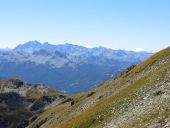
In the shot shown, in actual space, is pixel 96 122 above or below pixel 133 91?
below

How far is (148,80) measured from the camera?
Result: 61.2 metres

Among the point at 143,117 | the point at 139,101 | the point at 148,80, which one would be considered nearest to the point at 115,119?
the point at 139,101

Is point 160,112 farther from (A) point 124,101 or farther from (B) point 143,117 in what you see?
(A) point 124,101

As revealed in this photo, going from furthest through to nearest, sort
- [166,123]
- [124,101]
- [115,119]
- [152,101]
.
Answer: [124,101] < [115,119] < [152,101] < [166,123]

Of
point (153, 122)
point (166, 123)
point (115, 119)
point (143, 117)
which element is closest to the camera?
point (166, 123)

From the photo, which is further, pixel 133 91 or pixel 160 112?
pixel 133 91

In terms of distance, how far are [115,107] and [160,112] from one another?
17306 mm

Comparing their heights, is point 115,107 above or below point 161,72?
below

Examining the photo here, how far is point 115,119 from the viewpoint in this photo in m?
51.3

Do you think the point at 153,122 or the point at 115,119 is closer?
the point at 153,122

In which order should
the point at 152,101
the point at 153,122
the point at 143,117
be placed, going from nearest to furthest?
the point at 153,122 < the point at 143,117 < the point at 152,101

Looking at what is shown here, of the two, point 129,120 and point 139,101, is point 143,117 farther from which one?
point 139,101

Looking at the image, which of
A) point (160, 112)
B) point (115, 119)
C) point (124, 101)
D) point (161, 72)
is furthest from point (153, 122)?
point (161, 72)

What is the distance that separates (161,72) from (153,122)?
23108mm
